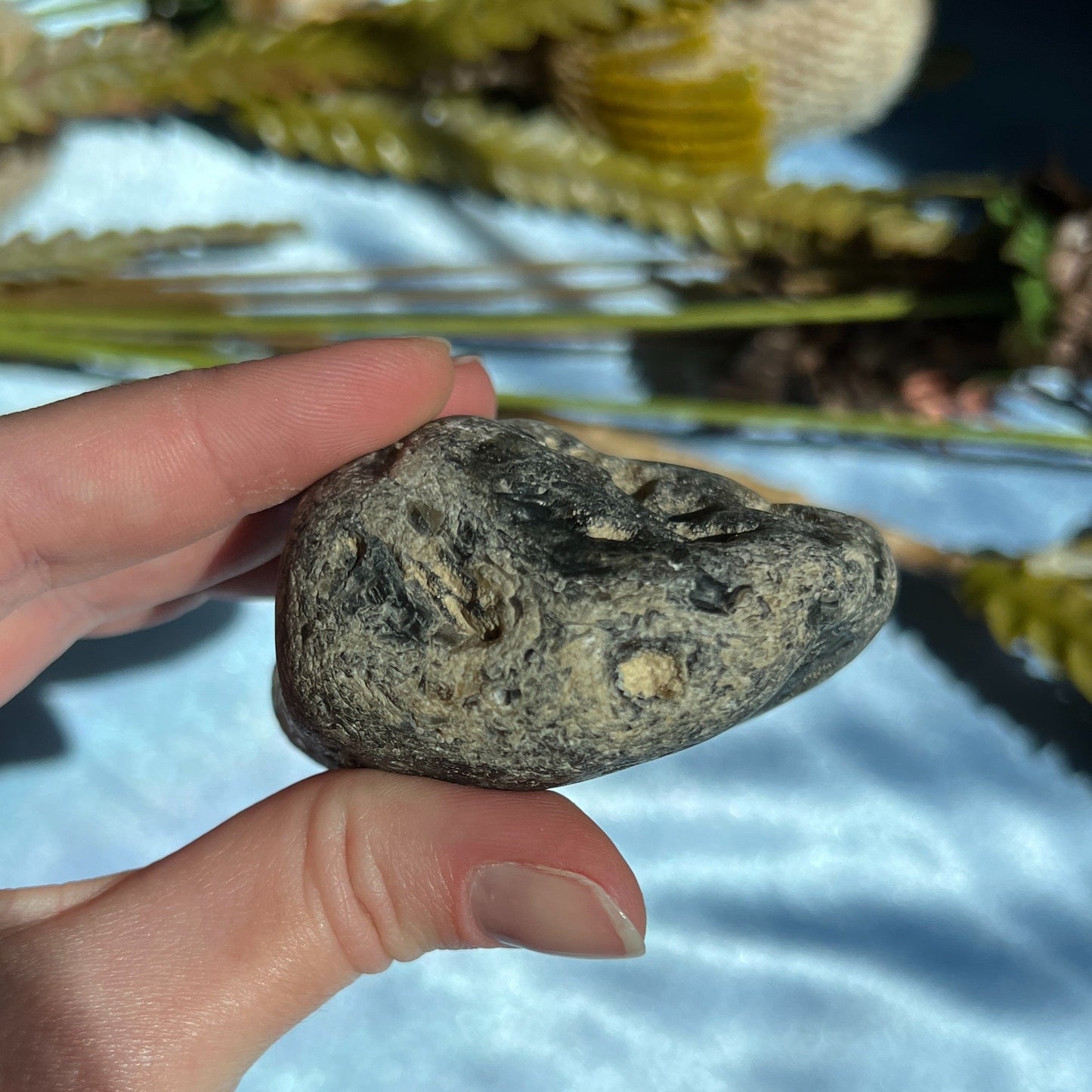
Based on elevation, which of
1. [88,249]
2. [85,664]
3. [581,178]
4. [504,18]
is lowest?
[85,664]

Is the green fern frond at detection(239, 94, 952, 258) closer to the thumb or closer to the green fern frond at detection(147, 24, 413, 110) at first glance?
the green fern frond at detection(147, 24, 413, 110)

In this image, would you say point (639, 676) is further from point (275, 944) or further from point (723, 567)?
point (275, 944)

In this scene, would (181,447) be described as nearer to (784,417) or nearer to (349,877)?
(349,877)

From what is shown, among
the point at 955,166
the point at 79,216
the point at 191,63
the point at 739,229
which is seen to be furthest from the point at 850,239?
the point at 79,216

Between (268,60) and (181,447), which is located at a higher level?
(268,60)

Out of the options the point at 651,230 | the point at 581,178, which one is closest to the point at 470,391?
the point at 581,178

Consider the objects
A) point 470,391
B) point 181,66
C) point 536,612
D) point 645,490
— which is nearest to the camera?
point 536,612
